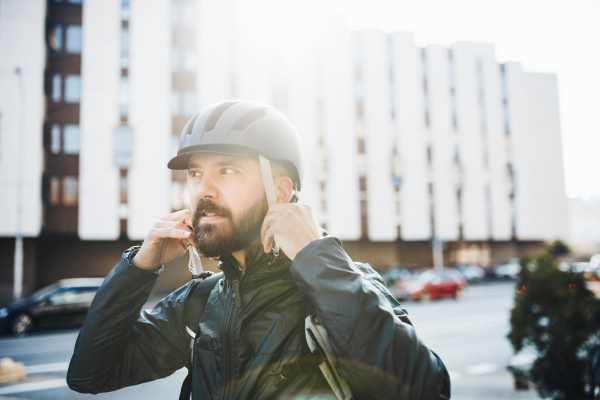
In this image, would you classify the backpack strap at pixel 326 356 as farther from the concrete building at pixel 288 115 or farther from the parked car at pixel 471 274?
the parked car at pixel 471 274

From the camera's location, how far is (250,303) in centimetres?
153

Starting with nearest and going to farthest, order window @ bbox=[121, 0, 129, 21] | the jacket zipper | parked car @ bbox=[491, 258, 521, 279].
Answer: the jacket zipper → window @ bbox=[121, 0, 129, 21] → parked car @ bbox=[491, 258, 521, 279]

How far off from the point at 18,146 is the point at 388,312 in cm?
2496

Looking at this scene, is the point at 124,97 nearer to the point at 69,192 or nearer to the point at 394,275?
the point at 69,192

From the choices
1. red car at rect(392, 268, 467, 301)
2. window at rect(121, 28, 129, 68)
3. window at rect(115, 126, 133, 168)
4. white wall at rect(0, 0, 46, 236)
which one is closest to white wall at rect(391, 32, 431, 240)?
red car at rect(392, 268, 467, 301)

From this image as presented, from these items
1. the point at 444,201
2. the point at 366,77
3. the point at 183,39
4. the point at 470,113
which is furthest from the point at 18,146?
the point at 470,113

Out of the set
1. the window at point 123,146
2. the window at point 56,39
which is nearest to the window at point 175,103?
the window at point 123,146

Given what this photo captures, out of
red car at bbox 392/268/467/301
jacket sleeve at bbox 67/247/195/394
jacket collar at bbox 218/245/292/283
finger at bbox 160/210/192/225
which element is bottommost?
red car at bbox 392/268/467/301

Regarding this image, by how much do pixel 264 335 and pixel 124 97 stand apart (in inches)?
951

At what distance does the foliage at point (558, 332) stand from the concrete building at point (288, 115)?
15.9 m

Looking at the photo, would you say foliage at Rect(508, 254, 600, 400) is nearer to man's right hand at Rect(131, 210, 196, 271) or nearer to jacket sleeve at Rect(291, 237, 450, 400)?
jacket sleeve at Rect(291, 237, 450, 400)

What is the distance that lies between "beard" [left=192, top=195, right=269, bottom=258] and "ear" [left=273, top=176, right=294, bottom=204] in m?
0.16

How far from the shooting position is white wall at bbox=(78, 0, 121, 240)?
2156 cm

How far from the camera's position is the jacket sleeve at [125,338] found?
1.57 m
